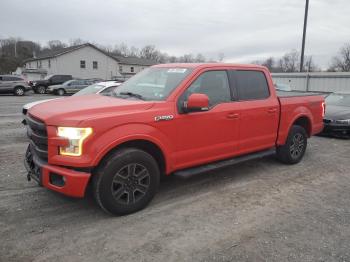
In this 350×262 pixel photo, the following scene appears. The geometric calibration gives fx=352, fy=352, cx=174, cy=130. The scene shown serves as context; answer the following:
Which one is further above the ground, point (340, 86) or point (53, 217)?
point (340, 86)

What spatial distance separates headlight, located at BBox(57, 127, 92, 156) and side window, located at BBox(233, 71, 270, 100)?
2737 millimetres

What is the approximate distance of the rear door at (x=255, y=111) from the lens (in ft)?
18.5

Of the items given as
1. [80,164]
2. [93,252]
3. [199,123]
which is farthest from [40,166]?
[199,123]

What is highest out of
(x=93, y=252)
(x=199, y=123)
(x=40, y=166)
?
(x=199, y=123)

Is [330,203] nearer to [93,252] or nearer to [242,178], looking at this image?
[242,178]

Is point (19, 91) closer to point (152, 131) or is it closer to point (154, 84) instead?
point (154, 84)

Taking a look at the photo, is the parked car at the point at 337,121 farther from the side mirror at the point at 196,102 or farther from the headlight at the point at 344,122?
the side mirror at the point at 196,102

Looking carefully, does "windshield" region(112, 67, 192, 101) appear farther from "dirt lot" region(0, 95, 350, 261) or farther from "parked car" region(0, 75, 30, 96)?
"parked car" region(0, 75, 30, 96)

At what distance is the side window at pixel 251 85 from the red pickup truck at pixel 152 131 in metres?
0.02

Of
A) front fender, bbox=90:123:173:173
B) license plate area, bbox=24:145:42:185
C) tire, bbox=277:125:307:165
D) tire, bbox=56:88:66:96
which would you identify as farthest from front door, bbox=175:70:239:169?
tire, bbox=56:88:66:96

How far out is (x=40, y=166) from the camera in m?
4.11

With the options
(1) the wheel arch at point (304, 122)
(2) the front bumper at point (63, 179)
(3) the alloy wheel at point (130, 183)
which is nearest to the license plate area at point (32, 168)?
(2) the front bumper at point (63, 179)

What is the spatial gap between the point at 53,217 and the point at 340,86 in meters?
18.9

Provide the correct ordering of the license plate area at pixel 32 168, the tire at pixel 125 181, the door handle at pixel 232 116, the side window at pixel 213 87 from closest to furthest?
the tire at pixel 125 181, the license plate area at pixel 32 168, the side window at pixel 213 87, the door handle at pixel 232 116
